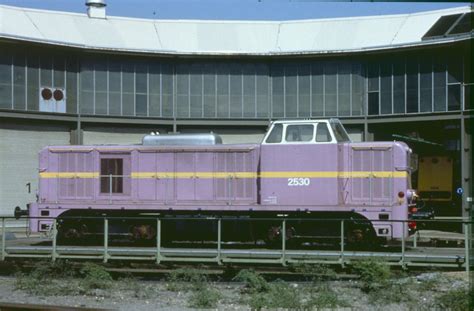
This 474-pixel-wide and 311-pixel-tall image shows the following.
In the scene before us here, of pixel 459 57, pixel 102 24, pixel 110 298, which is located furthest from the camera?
pixel 102 24

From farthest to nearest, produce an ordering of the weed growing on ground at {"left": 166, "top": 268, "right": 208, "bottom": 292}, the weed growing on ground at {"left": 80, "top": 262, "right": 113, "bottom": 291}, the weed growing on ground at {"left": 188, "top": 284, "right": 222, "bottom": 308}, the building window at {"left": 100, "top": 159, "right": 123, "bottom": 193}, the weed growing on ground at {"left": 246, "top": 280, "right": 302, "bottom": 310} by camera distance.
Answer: the building window at {"left": 100, "top": 159, "right": 123, "bottom": 193} < the weed growing on ground at {"left": 80, "top": 262, "right": 113, "bottom": 291} < the weed growing on ground at {"left": 166, "top": 268, "right": 208, "bottom": 292} < the weed growing on ground at {"left": 188, "top": 284, "right": 222, "bottom": 308} < the weed growing on ground at {"left": 246, "top": 280, "right": 302, "bottom": 310}

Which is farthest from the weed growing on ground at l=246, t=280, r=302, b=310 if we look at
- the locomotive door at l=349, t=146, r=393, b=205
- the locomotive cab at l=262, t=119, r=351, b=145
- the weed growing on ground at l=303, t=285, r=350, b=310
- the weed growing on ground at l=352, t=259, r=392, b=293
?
the locomotive cab at l=262, t=119, r=351, b=145

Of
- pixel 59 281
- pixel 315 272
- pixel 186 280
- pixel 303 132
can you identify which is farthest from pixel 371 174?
pixel 59 281

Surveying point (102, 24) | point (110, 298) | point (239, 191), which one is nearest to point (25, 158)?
point (102, 24)

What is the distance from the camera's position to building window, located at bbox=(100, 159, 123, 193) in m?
18.2

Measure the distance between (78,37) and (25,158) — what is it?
273 inches

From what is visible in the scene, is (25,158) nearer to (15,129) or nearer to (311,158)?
(15,129)

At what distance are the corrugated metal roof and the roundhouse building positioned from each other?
3.5 inches

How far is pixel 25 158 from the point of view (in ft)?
102

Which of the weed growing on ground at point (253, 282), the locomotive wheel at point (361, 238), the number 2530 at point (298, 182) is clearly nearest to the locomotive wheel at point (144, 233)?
the number 2530 at point (298, 182)

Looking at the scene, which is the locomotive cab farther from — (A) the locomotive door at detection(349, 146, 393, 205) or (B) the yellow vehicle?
(B) the yellow vehicle

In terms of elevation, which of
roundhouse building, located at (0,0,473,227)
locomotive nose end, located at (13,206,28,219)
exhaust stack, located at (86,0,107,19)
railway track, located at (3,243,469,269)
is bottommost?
railway track, located at (3,243,469,269)

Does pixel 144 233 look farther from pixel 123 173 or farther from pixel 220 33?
pixel 220 33

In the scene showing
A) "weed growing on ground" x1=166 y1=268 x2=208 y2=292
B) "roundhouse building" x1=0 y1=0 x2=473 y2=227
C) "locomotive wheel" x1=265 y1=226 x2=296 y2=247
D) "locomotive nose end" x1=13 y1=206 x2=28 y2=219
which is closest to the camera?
"weed growing on ground" x1=166 y1=268 x2=208 y2=292
